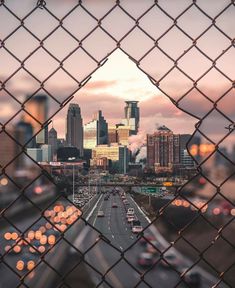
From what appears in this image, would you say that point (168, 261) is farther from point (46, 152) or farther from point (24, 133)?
point (24, 133)

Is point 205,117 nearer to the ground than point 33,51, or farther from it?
nearer to the ground

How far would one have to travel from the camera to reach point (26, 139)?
1.87 metres

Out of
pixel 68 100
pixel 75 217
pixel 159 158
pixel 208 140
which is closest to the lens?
pixel 68 100

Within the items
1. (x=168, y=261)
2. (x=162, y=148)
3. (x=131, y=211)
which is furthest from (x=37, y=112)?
(x=131, y=211)

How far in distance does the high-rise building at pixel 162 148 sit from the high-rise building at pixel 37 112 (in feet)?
3.95

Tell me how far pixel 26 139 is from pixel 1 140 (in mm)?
144

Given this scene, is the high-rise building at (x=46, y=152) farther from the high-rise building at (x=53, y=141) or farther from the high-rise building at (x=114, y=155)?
the high-rise building at (x=114, y=155)

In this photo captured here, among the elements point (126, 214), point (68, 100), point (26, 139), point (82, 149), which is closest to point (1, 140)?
point (26, 139)

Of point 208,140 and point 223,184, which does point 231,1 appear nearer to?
point 208,140

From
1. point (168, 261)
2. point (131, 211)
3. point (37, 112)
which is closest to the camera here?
Result: point (37, 112)

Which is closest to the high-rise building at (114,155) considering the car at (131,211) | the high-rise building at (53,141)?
the high-rise building at (53,141)

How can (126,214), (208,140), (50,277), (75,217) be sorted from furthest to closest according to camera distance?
(126,214)
(50,277)
(75,217)
(208,140)

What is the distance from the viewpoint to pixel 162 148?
150 inches

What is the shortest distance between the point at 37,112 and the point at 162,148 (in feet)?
6.76
